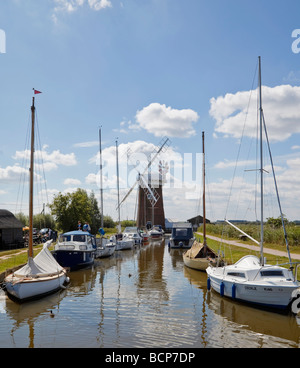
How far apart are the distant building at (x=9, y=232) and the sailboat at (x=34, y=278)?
1814 centimetres

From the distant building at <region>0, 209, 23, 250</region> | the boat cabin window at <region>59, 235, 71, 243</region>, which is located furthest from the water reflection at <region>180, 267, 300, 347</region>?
the distant building at <region>0, 209, 23, 250</region>

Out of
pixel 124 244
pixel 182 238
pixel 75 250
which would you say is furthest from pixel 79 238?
pixel 182 238

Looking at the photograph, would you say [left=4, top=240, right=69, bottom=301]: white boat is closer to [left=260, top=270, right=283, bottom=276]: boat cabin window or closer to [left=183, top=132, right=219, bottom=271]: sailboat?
[left=183, top=132, right=219, bottom=271]: sailboat

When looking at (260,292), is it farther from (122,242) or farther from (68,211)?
(68,211)

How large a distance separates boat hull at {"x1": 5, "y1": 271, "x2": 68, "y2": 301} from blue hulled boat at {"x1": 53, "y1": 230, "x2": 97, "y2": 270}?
24.2 feet

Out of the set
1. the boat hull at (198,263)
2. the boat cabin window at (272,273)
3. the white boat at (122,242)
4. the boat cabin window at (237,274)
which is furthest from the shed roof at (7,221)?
the boat cabin window at (272,273)

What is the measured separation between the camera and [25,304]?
16.5 meters

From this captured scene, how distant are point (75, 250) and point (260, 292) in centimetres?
1616

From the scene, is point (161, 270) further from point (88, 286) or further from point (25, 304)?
point (25, 304)

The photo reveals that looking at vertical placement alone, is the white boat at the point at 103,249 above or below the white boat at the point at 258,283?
below

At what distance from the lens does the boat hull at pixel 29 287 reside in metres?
16.3

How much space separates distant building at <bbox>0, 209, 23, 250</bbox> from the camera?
36.1m

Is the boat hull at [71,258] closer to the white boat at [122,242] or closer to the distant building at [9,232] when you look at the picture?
the distant building at [9,232]
